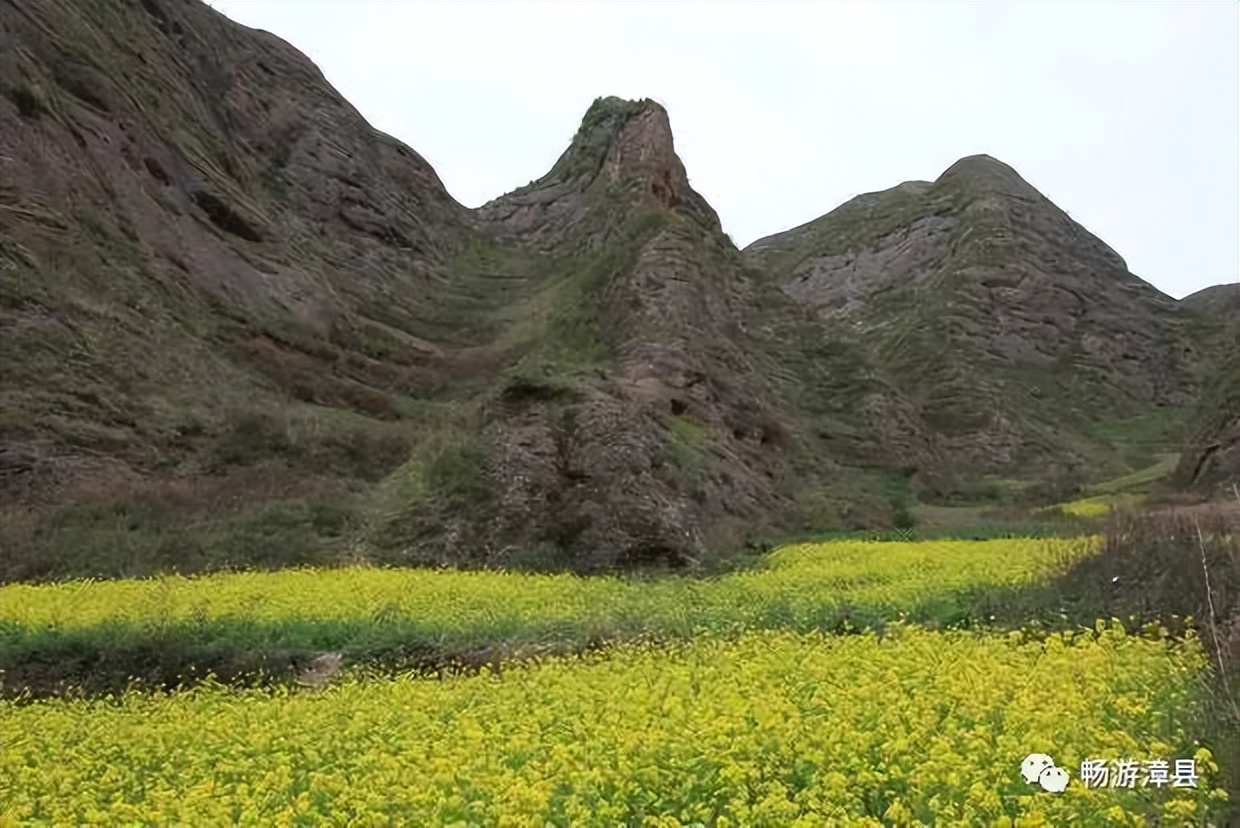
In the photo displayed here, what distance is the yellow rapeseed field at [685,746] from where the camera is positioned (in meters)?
5.67

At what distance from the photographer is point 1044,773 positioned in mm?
5762

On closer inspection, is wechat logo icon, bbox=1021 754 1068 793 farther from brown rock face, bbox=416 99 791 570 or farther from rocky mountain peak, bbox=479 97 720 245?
rocky mountain peak, bbox=479 97 720 245

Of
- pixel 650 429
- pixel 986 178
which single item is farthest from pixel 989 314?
pixel 650 429

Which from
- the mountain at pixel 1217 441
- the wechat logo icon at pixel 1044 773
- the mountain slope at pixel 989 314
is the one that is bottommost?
the wechat logo icon at pixel 1044 773

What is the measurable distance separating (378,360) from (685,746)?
3382 centimetres

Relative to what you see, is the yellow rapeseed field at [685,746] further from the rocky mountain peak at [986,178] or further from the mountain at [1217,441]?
the rocky mountain peak at [986,178]

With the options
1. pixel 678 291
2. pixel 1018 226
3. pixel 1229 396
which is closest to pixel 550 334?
pixel 678 291

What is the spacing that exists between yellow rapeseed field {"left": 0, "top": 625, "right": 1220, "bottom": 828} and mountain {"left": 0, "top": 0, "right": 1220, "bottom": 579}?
11.4 metres

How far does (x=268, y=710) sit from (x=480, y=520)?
12442 mm

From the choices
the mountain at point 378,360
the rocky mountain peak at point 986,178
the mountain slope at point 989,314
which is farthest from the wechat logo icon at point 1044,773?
the rocky mountain peak at point 986,178

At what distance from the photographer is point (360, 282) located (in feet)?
151

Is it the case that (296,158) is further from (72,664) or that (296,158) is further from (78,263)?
(72,664)

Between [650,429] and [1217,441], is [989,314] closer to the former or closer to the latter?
Result: [1217,441]

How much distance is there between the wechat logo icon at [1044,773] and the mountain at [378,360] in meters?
16.0
